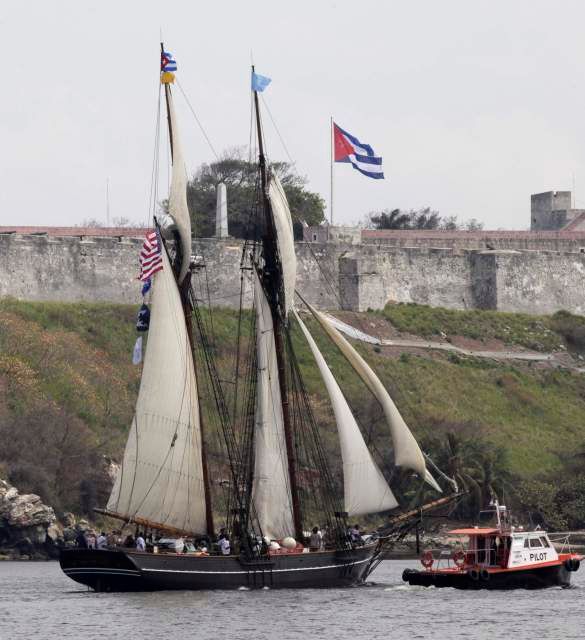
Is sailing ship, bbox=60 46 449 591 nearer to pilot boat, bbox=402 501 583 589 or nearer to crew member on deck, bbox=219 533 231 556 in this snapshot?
crew member on deck, bbox=219 533 231 556

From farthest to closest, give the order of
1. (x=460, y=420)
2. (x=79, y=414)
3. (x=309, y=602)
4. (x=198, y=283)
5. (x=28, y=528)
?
(x=198, y=283) → (x=460, y=420) → (x=79, y=414) → (x=28, y=528) → (x=309, y=602)

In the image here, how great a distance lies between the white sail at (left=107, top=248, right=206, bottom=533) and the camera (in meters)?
54.6

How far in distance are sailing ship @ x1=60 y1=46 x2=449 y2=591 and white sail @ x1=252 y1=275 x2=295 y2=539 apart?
26 millimetres

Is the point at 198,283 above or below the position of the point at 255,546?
above

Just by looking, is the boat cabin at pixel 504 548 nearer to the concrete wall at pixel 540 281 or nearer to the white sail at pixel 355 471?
the white sail at pixel 355 471

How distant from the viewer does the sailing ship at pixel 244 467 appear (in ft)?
177

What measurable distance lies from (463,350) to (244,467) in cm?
3825

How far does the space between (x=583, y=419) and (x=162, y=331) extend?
3938cm

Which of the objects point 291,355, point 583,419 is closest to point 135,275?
point 583,419

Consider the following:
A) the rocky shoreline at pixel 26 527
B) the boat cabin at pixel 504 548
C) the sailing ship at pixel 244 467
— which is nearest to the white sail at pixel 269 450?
the sailing ship at pixel 244 467

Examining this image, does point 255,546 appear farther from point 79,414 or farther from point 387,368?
point 387,368

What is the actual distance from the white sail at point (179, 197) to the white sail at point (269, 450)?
96.7 inches

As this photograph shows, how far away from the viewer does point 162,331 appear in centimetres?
5534

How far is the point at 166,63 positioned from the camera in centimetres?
5791
